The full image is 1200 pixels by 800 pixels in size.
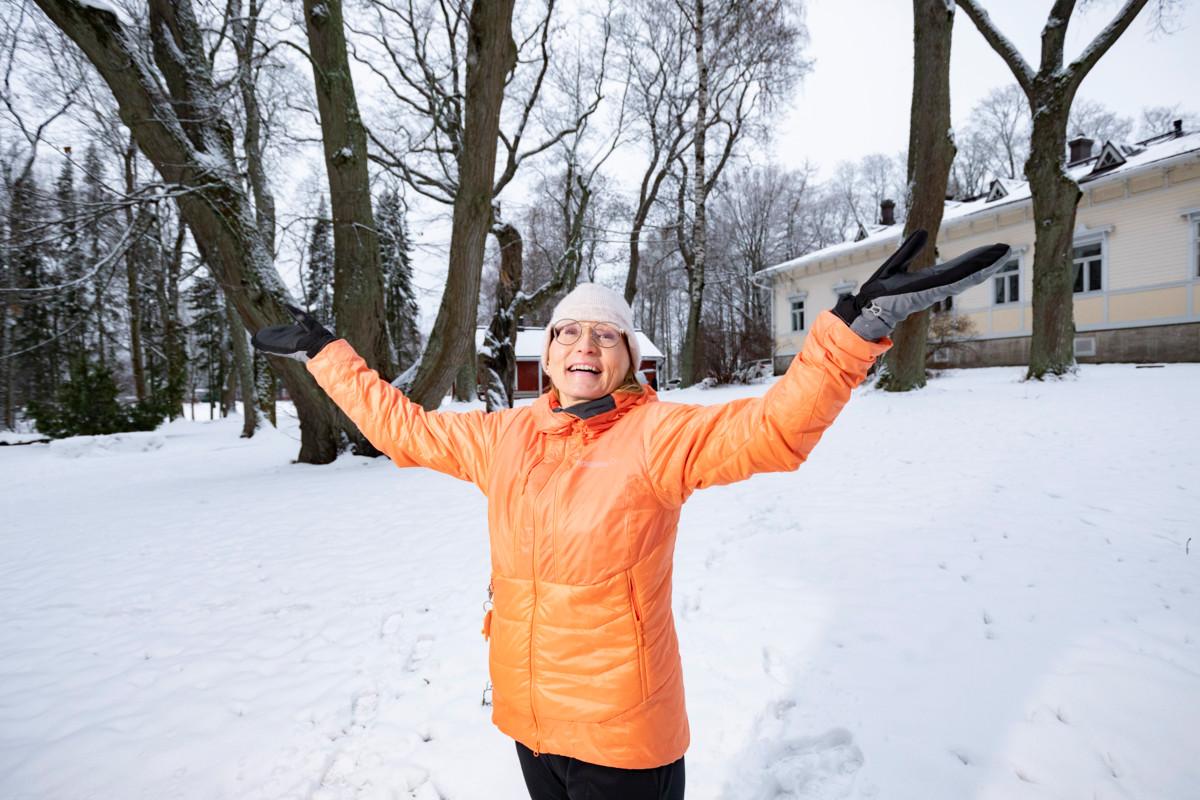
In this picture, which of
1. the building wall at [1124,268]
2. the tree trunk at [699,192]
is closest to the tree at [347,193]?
the tree trunk at [699,192]

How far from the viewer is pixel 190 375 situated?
3588 centimetres

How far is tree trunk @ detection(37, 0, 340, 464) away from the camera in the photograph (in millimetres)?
6090

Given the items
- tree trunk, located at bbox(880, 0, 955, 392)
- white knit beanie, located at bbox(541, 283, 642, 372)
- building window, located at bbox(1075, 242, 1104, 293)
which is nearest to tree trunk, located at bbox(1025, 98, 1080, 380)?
tree trunk, located at bbox(880, 0, 955, 392)

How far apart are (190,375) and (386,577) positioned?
41.2 m

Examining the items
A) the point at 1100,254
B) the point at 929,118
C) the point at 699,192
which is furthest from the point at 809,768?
the point at 1100,254

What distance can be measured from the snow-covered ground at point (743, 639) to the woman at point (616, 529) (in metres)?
1.20

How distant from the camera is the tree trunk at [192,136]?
6.09 meters

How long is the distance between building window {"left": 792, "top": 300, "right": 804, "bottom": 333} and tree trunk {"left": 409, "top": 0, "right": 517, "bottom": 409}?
18480 mm

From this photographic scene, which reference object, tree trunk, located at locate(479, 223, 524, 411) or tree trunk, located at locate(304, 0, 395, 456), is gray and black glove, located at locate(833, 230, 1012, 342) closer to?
tree trunk, located at locate(304, 0, 395, 456)

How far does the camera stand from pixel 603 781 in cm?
131

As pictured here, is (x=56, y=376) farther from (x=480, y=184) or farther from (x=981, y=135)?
(x=981, y=135)

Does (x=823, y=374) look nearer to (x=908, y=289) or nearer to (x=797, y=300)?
(x=908, y=289)

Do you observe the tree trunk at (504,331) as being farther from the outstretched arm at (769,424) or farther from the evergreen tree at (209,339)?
the evergreen tree at (209,339)

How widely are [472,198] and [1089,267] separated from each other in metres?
18.0
